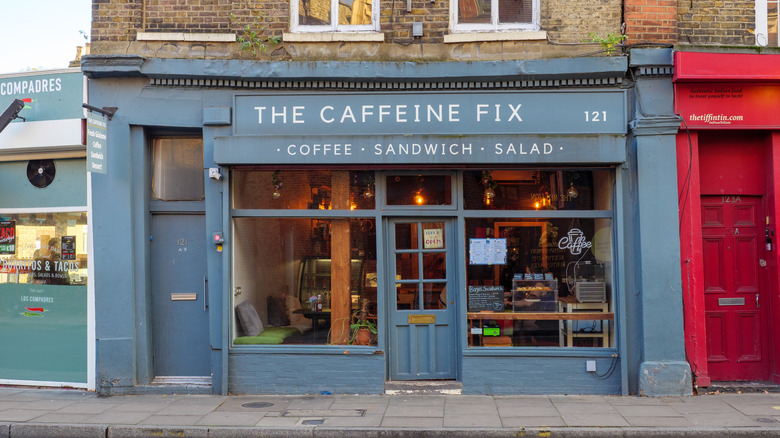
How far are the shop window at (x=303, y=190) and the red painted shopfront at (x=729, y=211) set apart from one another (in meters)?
4.26

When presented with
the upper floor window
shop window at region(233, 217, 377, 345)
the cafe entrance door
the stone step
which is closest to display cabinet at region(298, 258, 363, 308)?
shop window at region(233, 217, 377, 345)

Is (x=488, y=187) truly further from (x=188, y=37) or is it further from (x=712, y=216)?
(x=188, y=37)

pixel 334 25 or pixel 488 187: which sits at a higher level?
pixel 334 25

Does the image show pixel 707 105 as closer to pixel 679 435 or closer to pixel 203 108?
pixel 679 435

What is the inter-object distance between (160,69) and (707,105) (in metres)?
7.20

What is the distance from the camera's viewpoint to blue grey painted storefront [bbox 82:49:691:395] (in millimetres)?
7875

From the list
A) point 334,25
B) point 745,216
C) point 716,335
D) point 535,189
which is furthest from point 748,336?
point 334,25

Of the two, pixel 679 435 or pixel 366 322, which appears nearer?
pixel 679 435

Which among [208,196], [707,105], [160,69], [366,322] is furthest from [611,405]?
[160,69]

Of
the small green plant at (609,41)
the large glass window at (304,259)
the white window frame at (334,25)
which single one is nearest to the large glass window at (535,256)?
the large glass window at (304,259)

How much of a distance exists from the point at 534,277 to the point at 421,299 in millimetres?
1551

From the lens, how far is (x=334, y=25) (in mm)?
8516

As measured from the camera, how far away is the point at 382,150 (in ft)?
26.0

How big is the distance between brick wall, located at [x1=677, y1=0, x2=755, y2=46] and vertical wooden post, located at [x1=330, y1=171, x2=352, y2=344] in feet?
16.4
